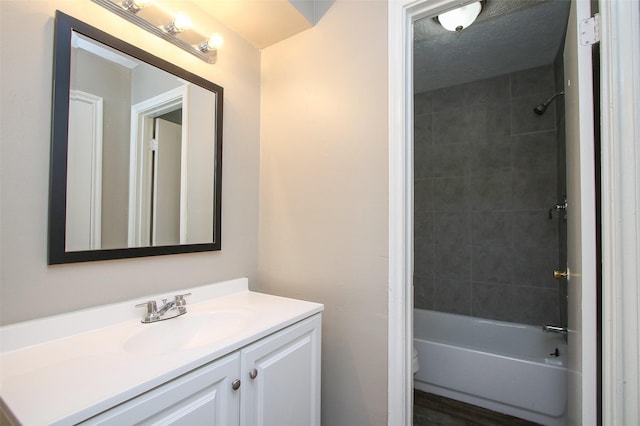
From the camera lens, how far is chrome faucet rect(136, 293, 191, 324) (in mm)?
1050

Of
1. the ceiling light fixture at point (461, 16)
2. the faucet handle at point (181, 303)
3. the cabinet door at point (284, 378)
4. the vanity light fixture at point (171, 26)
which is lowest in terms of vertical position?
the cabinet door at point (284, 378)

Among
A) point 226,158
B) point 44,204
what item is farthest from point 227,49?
point 44,204

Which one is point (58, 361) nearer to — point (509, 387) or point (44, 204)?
point (44, 204)

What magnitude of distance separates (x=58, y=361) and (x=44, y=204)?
47cm

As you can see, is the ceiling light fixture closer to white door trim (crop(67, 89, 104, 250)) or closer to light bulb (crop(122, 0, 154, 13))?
light bulb (crop(122, 0, 154, 13))

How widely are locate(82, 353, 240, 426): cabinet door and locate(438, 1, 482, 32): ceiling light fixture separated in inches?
73.7

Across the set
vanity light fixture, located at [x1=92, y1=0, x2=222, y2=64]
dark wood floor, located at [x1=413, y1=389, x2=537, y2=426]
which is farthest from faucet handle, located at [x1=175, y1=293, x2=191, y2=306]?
dark wood floor, located at [x1=413, y1=389, x2=537, y2=426]

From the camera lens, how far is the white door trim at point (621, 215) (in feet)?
2.49

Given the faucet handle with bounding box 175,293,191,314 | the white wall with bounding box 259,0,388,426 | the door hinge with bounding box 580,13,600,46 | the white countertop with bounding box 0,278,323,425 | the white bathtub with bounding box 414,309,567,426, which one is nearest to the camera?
the white countertop with bounding box 0,278,323,425

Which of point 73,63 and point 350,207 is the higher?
point 73,63

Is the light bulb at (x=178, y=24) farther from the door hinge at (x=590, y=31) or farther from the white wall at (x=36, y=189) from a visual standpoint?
the door hinge at (x=590, y=31)

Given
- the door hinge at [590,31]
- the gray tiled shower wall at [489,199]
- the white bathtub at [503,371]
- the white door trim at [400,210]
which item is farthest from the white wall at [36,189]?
the gray tiled shower wall at [489,199]

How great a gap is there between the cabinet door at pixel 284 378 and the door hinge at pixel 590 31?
1337 mm

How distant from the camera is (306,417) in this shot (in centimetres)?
112
